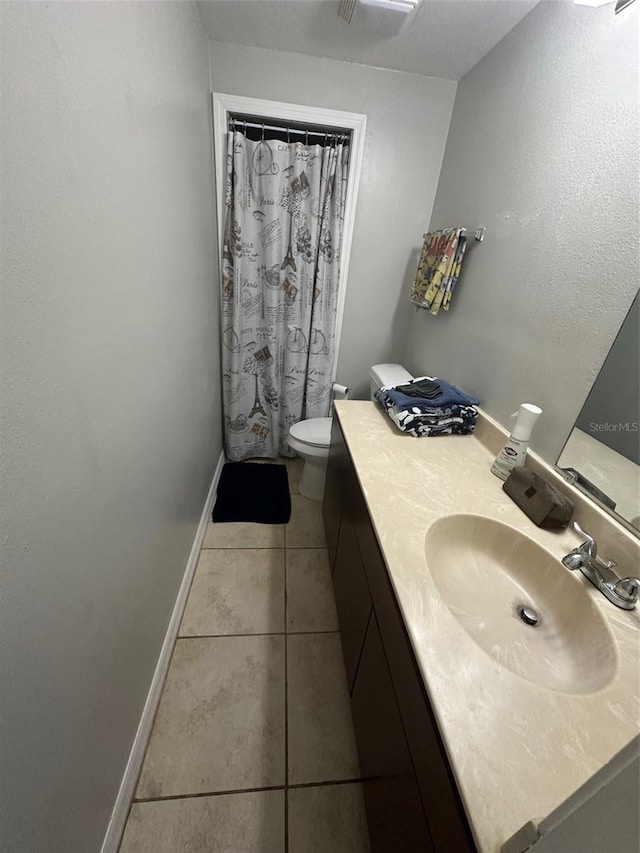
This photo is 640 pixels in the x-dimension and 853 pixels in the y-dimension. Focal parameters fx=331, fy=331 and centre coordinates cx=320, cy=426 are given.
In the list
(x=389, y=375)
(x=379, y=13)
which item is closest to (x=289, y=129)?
(x=379, y=13)

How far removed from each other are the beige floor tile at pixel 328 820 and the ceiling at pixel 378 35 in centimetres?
264

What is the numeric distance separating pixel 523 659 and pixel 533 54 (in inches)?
73.5

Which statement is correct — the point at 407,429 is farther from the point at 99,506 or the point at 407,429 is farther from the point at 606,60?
the point at 606,60

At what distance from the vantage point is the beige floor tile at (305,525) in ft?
5.94

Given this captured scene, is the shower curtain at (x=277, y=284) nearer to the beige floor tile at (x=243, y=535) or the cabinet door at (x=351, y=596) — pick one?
the beige floor tile at (x=243, y=535)

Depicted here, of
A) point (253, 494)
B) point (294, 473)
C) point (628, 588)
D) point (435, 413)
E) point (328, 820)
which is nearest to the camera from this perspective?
point (628, 588)

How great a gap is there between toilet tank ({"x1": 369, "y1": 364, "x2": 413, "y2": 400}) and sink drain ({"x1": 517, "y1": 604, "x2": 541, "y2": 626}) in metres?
1.22

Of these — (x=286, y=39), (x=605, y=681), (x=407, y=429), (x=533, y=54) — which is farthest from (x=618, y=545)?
(x=286, y=39)

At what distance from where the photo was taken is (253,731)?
109cm

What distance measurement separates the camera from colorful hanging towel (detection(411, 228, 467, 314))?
A: 1480 mm

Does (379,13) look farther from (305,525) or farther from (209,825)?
(209,825)

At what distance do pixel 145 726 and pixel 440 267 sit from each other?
2.06 metres

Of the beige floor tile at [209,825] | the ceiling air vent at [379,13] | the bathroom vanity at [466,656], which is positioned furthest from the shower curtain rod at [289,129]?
the beige floor tile at [209,825]

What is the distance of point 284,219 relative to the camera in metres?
1.85
